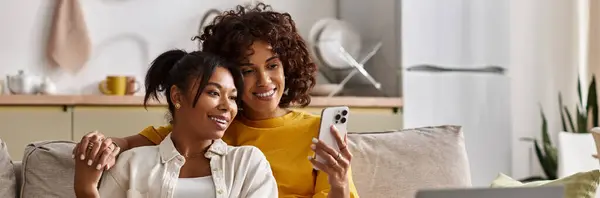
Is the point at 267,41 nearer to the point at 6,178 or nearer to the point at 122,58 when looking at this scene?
the point at 6,178

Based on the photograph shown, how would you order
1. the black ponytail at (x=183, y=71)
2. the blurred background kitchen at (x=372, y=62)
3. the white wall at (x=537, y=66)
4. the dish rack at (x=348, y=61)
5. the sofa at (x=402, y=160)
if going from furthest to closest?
the white wall at (x=537, y=66) → the dish rack at (x=348, y=61) → the blurred background kitchen at (x=372, y=62) → the sofa at (x=402, y=160) → the black ponytail at (x=183, y=71)

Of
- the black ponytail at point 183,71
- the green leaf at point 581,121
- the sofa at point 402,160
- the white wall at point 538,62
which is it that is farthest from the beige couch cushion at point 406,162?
the white wall at point 538,62

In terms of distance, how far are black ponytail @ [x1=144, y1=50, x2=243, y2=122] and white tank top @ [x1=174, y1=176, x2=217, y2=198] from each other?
0.18 m

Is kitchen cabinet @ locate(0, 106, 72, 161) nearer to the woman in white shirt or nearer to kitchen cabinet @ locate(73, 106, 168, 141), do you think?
kitchen cabinet @ locate(73, 106, 168, 141)

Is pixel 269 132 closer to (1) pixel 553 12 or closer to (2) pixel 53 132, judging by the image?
(2) pixel 53 132

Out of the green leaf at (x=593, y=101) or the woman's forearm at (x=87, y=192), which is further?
the green leaf at (x=593, y=101)

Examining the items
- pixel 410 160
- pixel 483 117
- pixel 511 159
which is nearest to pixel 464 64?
pixel 483 117

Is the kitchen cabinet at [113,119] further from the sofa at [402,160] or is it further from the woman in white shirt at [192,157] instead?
the woman in white shirt at [192,157]

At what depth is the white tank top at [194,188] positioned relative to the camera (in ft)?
7.11

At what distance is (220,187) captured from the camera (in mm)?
2184

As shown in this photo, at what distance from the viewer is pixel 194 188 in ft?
7.16

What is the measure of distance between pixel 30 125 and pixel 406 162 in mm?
2186

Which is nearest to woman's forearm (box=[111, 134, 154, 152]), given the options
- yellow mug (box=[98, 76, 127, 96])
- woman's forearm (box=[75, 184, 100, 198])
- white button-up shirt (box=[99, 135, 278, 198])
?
white button-up shirt (box=[99, 135, 278, 198])

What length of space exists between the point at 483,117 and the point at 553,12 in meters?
0.88
